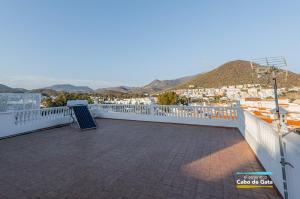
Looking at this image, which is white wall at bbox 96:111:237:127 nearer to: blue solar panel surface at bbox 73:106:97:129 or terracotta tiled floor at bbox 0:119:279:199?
terracotta tiled floor at bbox 0:119:279:199

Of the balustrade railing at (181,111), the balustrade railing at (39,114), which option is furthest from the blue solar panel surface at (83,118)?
the balustrade railing at (181,111)

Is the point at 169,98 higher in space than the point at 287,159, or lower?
higher

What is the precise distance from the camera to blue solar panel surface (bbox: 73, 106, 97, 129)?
551 cm

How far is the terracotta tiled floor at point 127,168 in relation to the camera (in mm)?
1790

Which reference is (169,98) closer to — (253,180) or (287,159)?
(253,180)

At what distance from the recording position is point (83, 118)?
5.80 meters

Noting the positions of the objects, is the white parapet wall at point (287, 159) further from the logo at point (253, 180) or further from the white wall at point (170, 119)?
the white wall at point (170, 119)

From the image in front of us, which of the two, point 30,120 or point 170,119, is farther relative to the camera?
point 170,119

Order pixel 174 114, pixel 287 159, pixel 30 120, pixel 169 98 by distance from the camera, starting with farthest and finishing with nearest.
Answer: pixel 169 98 < pixel 174 114 < pixel 30 120 < pixel 287 159

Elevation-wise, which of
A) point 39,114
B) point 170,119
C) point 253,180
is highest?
point 39,114

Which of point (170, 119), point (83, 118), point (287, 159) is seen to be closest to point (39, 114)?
point (83, 118)

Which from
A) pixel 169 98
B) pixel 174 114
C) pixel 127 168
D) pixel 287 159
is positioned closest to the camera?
pixel 287 159

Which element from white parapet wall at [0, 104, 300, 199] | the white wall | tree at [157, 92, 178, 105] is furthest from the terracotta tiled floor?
tree at [157, 92, 178, 105]

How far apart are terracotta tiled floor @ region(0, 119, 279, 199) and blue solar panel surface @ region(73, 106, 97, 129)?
1.61 metres
